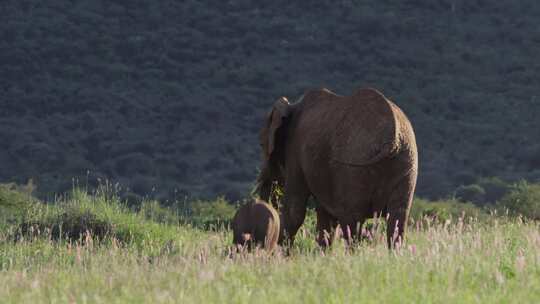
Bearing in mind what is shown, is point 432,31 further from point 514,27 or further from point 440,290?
point 440,290

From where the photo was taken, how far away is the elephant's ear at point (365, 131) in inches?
364

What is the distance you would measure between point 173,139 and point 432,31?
18.5 metres

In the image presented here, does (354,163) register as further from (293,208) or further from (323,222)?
(323,222)

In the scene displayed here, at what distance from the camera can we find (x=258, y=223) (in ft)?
31.2

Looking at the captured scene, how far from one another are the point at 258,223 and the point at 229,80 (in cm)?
4957

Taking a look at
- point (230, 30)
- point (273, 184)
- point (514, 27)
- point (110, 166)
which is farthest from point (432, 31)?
point (273, 184)

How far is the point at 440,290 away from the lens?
648 centimetres

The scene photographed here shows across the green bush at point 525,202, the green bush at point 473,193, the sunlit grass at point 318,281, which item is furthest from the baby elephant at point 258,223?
the green bush at point 473,193

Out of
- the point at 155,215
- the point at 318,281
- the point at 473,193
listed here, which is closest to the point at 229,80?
the point at 473,193

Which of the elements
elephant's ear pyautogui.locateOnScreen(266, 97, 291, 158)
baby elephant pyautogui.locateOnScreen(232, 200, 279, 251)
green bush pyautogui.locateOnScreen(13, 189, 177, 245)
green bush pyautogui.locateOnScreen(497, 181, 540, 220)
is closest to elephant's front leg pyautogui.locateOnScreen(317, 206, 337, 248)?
elephant's ear pyautogui.locateOnScreen(266, 97, 291, 158)

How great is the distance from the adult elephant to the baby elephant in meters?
0.62

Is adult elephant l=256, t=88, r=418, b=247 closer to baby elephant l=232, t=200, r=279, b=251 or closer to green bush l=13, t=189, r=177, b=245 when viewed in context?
baby elephant l=232, t=200, r=279, b=251

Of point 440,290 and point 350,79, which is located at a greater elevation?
point 440,290

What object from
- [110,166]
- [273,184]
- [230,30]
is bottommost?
[110,166]
